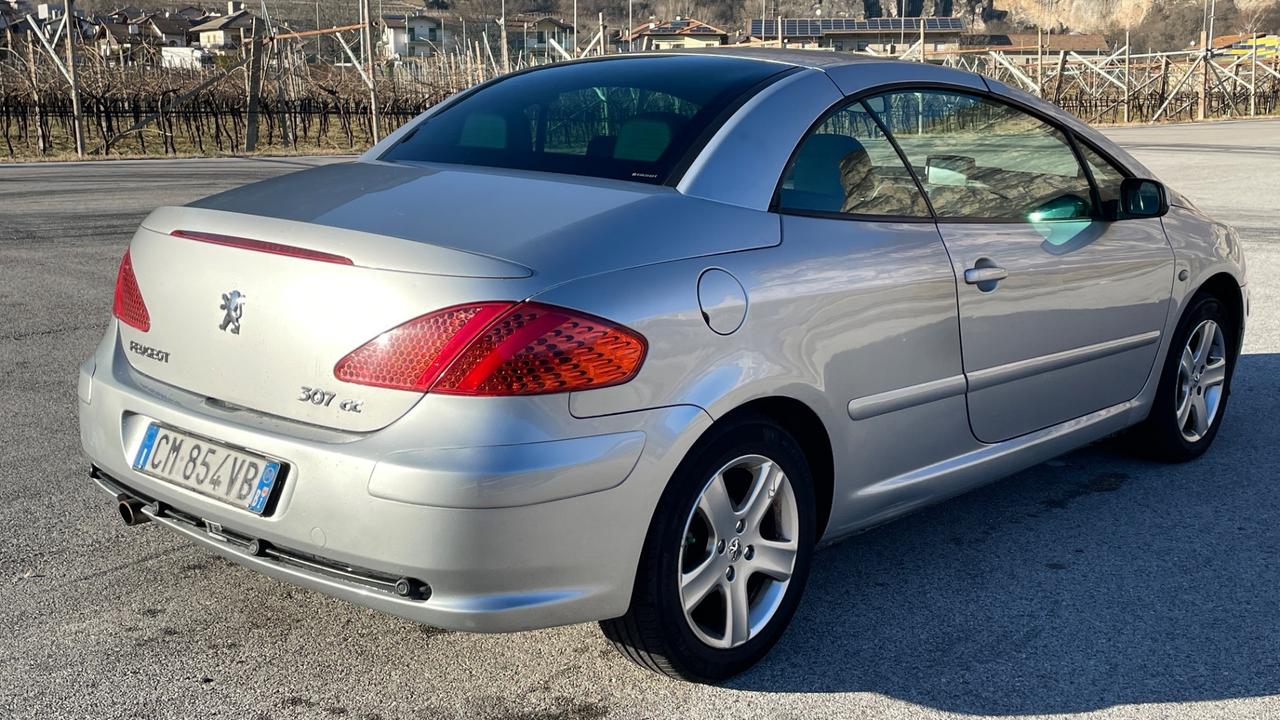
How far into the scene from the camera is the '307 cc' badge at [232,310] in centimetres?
279

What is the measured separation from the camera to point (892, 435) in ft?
11.1

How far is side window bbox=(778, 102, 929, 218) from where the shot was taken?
3.25 meters

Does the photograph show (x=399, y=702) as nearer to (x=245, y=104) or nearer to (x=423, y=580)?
(x=423, y=580)

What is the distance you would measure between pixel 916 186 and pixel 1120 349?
1.26m

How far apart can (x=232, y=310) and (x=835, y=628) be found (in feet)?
5.81

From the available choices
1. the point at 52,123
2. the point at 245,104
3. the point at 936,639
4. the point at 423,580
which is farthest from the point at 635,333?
the point at 52,123

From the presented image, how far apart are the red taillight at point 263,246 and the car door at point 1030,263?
1704mm

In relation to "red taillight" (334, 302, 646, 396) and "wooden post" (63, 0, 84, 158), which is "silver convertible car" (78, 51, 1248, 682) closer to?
"red taillight" (334, 302, 646, 396)

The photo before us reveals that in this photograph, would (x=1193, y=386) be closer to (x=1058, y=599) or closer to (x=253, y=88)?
(x=1058, y=599)

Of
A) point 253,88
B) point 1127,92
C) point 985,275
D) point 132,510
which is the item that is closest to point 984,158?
point 985,275

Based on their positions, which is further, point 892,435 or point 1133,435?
point 1133,435

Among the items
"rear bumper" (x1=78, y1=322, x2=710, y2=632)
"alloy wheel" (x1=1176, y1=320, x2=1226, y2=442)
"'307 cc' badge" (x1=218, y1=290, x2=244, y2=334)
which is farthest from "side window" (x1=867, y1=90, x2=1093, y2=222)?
"'307 cc' badge" (x1=218, y1=290, x2=244, y2=334)

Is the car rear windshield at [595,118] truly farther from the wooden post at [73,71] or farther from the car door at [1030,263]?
the wooden post at [73,71]

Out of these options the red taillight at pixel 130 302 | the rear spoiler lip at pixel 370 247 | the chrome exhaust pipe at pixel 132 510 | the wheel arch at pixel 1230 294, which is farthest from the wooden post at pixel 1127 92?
the chrome exhaust pipe at pixel 132 510
